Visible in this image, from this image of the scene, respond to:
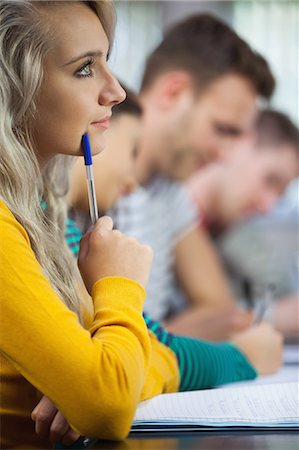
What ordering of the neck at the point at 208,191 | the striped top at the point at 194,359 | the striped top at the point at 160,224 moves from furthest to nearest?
the neck at the point at 208,191 → the striped top at the point at 160,224 → the striped top at the point at 194,359

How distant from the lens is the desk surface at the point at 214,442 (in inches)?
32.4

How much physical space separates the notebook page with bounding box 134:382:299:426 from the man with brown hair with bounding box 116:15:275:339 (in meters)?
1.30

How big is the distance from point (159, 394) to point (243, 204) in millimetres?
1944

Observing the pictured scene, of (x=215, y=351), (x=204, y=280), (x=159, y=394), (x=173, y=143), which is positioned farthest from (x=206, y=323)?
(x=159, y=394)

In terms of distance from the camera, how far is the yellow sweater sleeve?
793 mm

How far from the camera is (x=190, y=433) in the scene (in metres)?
0.90

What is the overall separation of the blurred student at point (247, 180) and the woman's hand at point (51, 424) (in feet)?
6.05

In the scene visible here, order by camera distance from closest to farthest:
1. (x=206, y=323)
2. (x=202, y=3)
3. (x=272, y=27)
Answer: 1. (x=206, y=323)
2. (x=202, y=3)
3. (x=272, y=27)

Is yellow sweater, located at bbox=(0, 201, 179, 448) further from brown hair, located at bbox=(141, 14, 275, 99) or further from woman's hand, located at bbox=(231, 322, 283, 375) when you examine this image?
brown hair, located at bbox=(141, 14, 275, 99)

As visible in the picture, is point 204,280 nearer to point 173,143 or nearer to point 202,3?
point 173,143

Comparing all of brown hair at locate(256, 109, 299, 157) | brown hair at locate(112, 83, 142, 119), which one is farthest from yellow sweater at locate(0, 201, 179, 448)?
brown hair at locate(256, 109, 299, 157)

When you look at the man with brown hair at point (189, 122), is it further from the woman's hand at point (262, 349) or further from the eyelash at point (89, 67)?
the eyelash at point (89, 67)

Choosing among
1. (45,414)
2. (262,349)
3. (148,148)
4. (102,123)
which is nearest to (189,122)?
(148,148)

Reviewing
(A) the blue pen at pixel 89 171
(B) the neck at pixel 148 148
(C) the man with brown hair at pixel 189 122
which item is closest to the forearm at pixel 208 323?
(C) the man with brown hair at pixel 189 122
